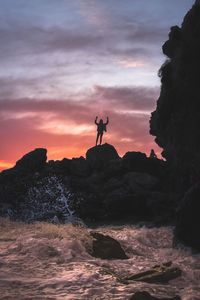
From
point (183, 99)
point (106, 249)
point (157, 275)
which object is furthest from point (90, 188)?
point (157, 275)

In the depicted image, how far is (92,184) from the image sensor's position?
34.7m

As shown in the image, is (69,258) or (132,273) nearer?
(132,273)

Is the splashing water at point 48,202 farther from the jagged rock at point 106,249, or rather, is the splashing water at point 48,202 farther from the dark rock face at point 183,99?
the jagged rock at point 106,249

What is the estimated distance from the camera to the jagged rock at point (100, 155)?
40463 mm

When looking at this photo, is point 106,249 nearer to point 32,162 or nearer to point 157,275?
point 157,275

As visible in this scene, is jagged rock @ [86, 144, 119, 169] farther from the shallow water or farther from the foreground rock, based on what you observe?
the foreground rock

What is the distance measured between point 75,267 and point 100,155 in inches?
→ 1241

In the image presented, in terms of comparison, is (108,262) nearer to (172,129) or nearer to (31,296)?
(31,296)

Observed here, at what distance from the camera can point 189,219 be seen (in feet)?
54.4

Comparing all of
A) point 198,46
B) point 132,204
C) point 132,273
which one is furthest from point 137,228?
point 132,273

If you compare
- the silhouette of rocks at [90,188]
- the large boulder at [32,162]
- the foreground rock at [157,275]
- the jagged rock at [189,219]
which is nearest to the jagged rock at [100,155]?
the silhouette of rocks at [90,188]

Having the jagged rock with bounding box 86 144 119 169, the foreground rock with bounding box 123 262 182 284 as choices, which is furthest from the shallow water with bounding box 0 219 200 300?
the jagged rock with bounding box 86 144 119 169

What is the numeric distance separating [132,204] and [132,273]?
669 inches

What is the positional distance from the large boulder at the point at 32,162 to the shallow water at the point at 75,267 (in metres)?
25.0
